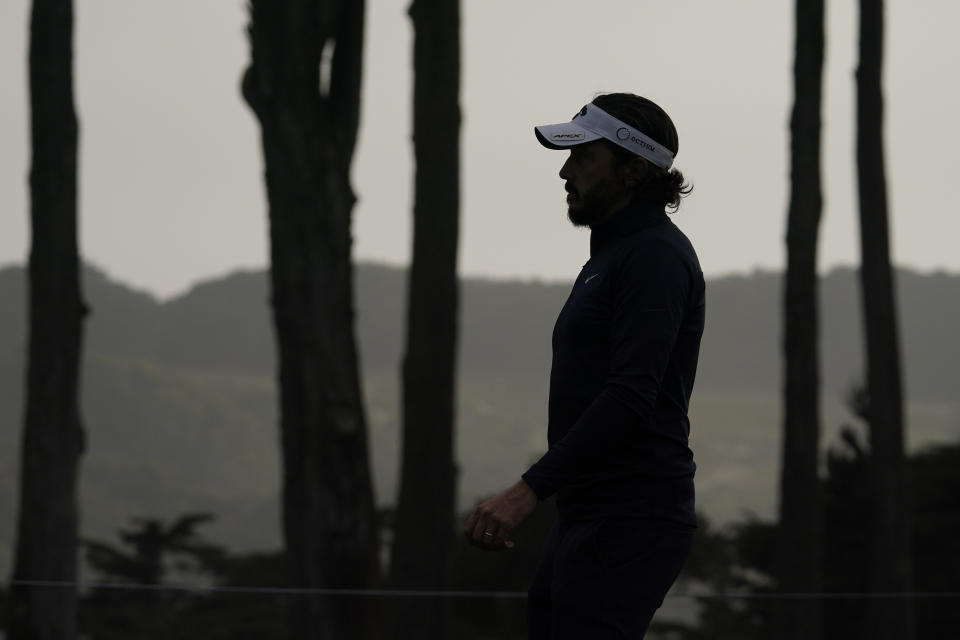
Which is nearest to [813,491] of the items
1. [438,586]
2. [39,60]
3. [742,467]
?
[438,586]

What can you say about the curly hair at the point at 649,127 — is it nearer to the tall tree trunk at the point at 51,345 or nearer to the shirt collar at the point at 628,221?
the shirt collar at the point at 628,221

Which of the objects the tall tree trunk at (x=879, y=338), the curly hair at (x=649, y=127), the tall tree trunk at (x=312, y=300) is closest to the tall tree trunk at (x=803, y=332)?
the tall tree trunk at (x=879, y=338)

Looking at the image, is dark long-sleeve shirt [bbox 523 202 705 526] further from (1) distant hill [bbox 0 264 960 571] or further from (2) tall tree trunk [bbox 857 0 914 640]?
(1) distant hill [bbox 0 264 960 571]

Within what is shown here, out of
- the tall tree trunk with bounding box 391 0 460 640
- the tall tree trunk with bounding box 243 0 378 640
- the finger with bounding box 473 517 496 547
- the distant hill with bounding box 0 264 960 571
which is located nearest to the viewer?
the finger with bounding box 473 517 496 547

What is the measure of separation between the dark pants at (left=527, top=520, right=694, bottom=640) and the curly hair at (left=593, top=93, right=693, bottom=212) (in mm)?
645

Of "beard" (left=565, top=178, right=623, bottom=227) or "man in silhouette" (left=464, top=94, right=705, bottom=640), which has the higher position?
"beard" (left=565, top=178, right=623, bottom=227)

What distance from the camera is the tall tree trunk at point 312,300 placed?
10117 mm

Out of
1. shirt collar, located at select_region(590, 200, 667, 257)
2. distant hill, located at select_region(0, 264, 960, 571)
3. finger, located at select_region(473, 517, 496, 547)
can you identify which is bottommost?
finger, located at select_region(473, 517, 496, 547)

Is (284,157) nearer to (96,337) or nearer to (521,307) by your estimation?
(521,307)

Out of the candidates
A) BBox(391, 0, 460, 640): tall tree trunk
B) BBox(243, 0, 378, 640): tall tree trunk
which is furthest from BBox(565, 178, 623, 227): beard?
BBox(391, 0, 460, 640): tall tree trunk

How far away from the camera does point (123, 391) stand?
5910 inches

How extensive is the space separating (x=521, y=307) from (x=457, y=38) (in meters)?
167

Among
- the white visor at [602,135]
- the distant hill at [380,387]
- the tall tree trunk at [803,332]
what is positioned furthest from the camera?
the distant hill at [380,387]

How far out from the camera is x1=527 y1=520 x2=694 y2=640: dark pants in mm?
3049
